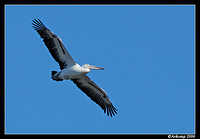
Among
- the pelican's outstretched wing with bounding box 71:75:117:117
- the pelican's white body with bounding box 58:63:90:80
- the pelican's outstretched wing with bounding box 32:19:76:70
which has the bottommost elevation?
the pelican's outstretched wing with bounding box 71:75:117:117

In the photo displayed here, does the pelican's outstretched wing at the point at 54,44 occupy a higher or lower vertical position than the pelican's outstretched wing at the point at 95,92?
higher

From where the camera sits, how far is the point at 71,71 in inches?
714

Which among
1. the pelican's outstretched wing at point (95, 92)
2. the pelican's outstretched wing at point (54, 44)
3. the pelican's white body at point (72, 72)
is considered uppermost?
the pelican's outstretched wing at point (54, 44)

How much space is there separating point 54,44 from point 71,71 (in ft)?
5.00

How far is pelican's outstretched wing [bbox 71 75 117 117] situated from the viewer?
754 inches

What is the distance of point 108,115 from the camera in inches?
776

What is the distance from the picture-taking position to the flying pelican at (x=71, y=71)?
57.9ft

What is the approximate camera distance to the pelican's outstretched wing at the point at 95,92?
19.2 meters

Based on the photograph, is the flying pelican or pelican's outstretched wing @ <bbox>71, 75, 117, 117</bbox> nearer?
the flying pelican

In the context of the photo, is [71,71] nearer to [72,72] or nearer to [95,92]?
[72,72]

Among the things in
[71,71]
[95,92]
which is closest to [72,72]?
[71,71]

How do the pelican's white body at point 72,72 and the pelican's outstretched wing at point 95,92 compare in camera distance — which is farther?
the pelican's outstretched wing at point 95,92

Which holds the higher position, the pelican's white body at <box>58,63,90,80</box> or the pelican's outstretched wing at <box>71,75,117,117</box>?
the pelican's white body at <box>58,63,90,80</box>
